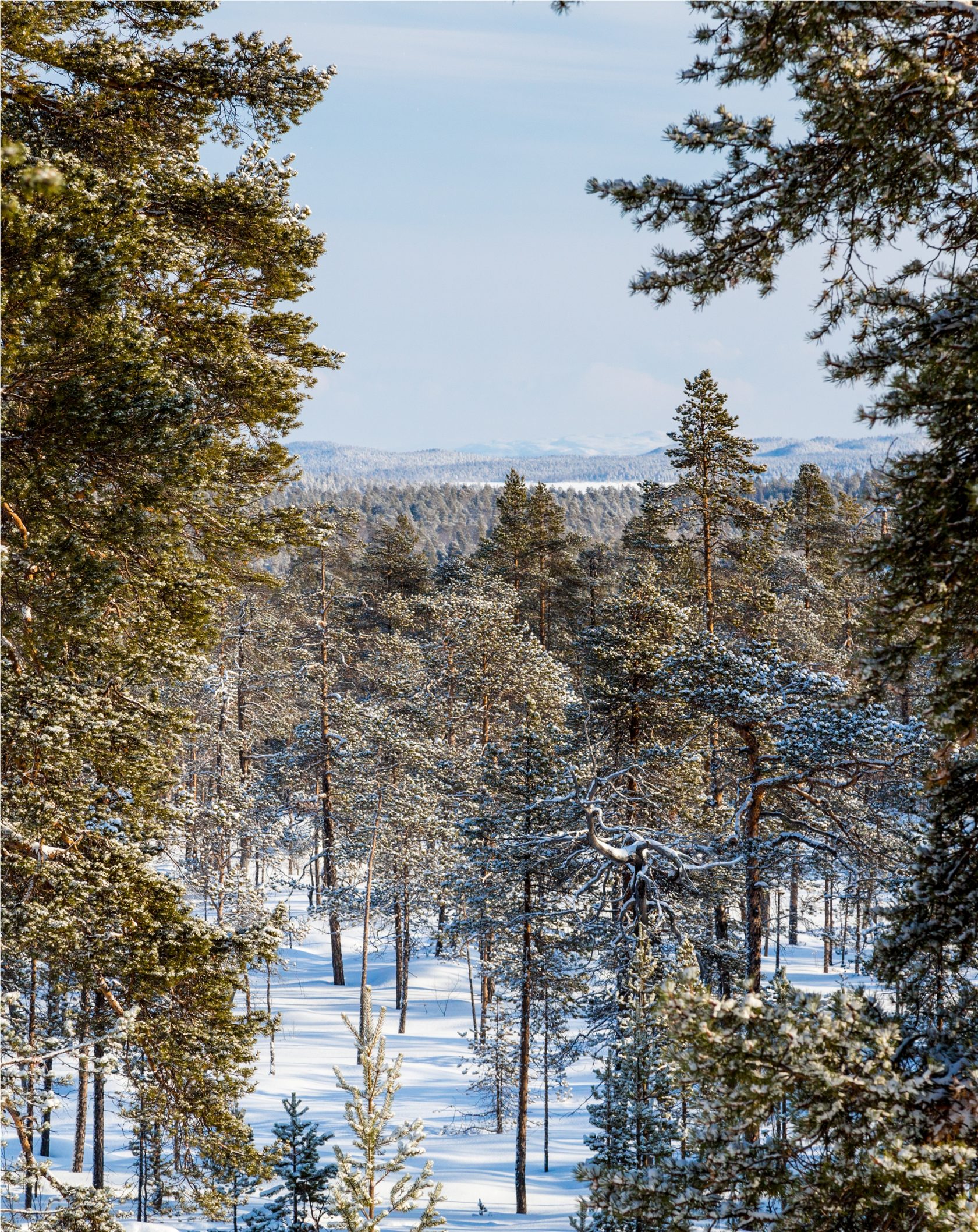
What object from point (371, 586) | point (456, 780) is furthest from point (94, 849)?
point (371, 586)

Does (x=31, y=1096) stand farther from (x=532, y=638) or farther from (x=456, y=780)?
(x=532, y=638)

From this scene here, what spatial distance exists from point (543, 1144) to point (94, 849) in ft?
69.0

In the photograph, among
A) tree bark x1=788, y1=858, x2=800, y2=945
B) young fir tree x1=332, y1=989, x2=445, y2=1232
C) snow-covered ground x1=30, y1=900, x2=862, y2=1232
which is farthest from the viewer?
tree bark x1=788, y1=858, x2=800, y2=945

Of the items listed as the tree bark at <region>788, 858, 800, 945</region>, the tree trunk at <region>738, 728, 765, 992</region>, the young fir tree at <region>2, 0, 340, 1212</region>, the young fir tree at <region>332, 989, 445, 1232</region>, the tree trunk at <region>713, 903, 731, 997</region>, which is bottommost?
the tree bark at <region>788, 858, 800, 945</region>

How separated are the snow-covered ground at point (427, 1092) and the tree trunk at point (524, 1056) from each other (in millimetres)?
565

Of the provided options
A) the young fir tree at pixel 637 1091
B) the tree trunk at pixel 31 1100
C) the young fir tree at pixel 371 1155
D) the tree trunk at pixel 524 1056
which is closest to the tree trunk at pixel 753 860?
the young fir tree at pixel 637 1091

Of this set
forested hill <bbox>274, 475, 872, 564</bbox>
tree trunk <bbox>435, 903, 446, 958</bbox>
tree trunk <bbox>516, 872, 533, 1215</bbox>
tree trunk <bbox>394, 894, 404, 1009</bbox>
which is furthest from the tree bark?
forested hill <bbox>274, 475, 872, 564</bbox>

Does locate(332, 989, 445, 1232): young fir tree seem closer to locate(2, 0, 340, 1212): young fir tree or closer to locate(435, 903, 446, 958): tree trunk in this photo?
locate(2, 0, 340, 1212): young fir tree

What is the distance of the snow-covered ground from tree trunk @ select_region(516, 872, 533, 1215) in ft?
1.85

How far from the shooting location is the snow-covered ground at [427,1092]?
19219mm

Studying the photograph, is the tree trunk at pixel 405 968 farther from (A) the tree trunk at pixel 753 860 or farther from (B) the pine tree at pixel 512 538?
(A) the tree trunk at pixel 753 860

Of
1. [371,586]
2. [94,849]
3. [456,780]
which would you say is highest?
[371,586]

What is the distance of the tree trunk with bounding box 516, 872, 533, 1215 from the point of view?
1841 centimetres

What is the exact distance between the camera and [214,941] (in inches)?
344
